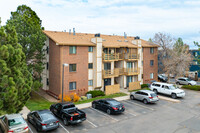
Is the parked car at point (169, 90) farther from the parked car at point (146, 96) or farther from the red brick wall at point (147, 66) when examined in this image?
the red brick wall at point (147, 66)

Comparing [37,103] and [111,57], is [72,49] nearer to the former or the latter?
[111,57]

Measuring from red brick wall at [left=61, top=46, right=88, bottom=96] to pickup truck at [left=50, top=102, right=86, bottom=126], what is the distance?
8185mm

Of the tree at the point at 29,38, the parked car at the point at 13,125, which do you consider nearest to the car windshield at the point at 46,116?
the parked car at the point at 13,125

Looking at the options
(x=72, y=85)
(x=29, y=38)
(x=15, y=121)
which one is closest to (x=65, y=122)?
(x=15, y=121)

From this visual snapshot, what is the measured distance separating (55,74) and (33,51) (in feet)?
16.1

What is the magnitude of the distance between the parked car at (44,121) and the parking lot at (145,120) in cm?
72

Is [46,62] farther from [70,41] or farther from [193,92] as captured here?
[193,92]

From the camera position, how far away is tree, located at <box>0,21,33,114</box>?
12492mm

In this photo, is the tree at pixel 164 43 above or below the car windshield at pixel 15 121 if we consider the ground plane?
above

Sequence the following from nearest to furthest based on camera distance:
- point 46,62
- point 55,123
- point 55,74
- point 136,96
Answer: point 55,123 < point 136,96 < point 55,74 < point 46,62

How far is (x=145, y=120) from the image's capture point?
1750 centimetres

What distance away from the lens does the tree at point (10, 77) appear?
41.0 ft

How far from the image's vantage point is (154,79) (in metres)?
38.2

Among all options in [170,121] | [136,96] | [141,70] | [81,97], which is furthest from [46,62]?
[170,121]
